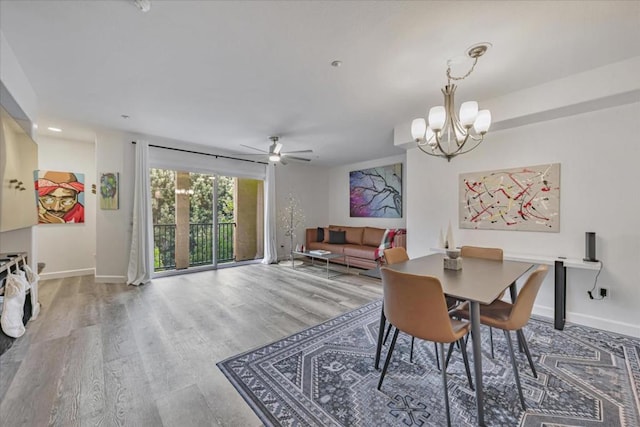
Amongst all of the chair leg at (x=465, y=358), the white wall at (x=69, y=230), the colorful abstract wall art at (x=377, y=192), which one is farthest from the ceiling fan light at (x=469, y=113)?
the white wall at (x=69, y=230)

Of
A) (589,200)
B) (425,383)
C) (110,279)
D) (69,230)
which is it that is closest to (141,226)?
(110,279)

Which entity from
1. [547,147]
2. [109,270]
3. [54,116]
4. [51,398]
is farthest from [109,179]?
[547,147]

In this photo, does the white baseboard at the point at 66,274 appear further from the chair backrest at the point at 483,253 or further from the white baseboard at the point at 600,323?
the white baseboard at the point at 600,323

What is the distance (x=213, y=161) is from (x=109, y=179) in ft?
5.77

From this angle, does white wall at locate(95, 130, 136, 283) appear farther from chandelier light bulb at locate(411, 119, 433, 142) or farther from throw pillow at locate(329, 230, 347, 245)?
chandelier light bulb at locate(411, 119, 433, 142)

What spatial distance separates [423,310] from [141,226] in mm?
4682

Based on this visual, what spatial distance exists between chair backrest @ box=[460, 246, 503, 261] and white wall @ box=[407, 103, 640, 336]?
78 cm

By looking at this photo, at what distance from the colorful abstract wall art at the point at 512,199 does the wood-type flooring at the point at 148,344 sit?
182 cm

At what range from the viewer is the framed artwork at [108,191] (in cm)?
430

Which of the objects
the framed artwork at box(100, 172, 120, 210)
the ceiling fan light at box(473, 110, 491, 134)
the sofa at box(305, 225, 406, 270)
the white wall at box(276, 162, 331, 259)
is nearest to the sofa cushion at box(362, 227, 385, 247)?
the sofa at box(305, 225, 406, 270)

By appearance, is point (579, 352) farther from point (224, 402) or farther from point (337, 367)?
point (224, 402)

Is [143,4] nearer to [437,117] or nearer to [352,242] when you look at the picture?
[437,117]

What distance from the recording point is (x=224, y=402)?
1687 millimetres

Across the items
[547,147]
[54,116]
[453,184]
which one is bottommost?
[453,184]
